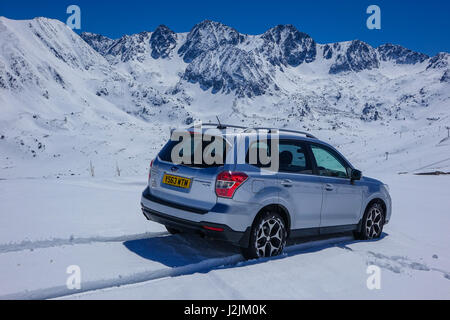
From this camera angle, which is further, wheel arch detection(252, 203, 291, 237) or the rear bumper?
wheel arch detection(252, 203, 291, 237)

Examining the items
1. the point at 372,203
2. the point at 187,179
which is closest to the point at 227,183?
the point at 187,179

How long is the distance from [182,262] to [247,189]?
1187mm

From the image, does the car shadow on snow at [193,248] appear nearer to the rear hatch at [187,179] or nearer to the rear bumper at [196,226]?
the rear bumper at [196,226]

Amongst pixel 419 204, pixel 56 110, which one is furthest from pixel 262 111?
pixel 419 204

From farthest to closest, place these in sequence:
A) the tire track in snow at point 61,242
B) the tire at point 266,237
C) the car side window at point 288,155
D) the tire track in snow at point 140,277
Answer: the tire track in snow at point 61,242 < the car side window at point 288,155 < the tire at point 266,237 < the tire track in snow at point 140,277

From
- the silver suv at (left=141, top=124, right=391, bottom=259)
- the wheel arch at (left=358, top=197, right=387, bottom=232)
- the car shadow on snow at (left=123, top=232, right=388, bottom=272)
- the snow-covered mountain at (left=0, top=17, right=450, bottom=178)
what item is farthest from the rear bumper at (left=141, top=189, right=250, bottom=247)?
the snow-covered mountain at (left=0, top=17, right=450, bottom=178)

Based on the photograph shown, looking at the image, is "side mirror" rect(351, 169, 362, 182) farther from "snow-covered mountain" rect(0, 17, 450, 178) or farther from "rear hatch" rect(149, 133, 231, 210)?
"snow-covered mountain" rect(0, 17, 450, 178)

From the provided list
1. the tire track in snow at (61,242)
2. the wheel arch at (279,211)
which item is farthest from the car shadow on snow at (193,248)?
the wheel arch at (279,211)

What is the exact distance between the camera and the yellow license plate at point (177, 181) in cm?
445

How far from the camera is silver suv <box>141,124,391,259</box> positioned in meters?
4.19

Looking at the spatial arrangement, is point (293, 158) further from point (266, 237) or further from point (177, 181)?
point (177, 181)

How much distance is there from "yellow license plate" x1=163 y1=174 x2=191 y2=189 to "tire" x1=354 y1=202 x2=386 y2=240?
310cm

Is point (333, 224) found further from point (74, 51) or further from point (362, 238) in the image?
point (74, 51)
